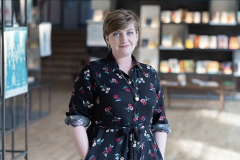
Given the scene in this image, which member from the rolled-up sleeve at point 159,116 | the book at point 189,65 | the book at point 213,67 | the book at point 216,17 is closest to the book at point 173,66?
the book at point 189,65

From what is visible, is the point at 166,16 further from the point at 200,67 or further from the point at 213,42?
the point at 200,67

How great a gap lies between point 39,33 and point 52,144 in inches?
93.7

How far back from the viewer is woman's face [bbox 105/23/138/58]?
1.85 m

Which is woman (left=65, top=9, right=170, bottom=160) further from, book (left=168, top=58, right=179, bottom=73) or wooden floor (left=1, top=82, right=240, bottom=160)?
book (left=168, top=58, right=179, bottom=73)

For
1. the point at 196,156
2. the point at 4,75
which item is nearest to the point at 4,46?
the point at 4,75

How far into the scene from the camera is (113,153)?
183 centimetres

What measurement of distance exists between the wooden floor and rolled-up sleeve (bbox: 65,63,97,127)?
3.05 meters

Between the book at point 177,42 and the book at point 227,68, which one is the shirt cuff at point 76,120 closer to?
the book at point 177,42

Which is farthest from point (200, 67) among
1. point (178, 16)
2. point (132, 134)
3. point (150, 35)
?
point (132, 134)

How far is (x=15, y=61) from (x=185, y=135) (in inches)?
132

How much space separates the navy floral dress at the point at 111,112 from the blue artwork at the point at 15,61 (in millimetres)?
1677

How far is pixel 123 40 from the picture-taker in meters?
1.84

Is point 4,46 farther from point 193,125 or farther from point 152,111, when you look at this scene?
point 193,125

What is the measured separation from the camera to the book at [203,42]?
9398mm
